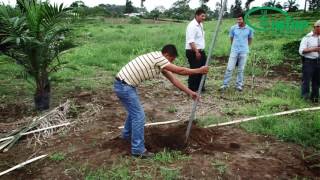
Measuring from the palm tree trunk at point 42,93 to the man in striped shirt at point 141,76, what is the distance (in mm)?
2673

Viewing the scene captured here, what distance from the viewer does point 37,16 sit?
727 cm

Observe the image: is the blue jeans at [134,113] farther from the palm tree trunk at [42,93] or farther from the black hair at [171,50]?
the palm tree trunk at [42,93]

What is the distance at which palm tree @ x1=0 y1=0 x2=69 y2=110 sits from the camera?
719 centimetres

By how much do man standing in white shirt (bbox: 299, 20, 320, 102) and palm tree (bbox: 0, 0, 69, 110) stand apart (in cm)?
422

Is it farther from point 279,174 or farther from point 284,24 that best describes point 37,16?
point 284,24

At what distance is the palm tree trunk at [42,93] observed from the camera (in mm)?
7793

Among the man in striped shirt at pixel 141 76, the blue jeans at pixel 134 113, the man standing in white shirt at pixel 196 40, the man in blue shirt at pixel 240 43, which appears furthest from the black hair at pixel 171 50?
the man in blue shirt at pixel 240 43

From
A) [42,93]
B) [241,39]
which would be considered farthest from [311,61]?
[42,93]

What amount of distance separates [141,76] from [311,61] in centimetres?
412

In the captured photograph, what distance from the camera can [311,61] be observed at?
827 centimetres

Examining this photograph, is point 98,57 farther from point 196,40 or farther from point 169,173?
point 169,173

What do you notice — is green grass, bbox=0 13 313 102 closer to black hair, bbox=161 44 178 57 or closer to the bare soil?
the bare soil

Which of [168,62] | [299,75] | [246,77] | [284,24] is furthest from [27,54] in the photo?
[284,24]

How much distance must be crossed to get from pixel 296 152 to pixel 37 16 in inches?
175
